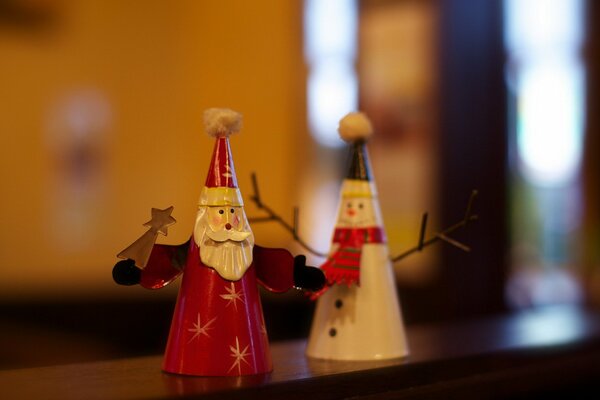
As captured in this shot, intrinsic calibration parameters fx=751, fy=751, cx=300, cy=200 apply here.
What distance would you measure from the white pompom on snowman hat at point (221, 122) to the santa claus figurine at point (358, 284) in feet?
0.52

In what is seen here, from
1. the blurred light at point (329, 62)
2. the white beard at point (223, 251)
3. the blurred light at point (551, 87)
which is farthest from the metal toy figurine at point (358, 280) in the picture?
Result: the blurred light at point (329, 62)

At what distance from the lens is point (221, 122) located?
0.71 metres

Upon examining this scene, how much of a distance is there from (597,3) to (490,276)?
111cm

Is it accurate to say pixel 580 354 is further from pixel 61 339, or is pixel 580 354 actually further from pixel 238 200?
pixel 61 339

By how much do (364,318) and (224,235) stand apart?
197 mm

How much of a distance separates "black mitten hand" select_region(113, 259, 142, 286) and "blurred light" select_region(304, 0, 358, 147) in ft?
7.72

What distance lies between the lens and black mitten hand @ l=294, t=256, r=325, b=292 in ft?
2.29

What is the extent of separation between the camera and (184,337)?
0.68 m

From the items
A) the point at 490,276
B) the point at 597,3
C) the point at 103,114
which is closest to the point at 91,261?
the point at 103,114

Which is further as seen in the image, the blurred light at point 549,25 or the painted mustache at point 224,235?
the blurred light at point 549,25

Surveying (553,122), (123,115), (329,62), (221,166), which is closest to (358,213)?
(221,166)

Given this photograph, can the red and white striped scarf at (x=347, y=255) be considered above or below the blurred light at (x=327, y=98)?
below

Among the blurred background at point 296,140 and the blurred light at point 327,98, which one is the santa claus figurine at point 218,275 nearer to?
the blurred background at point 296,140

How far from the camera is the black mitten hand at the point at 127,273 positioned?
0.66 m
